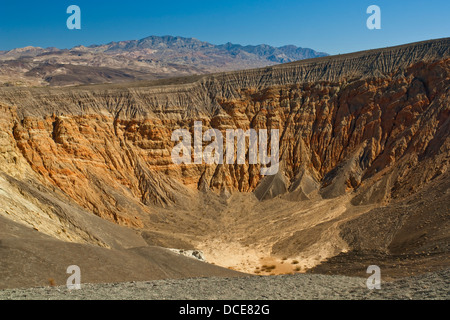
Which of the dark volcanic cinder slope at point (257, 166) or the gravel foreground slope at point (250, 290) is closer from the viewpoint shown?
the gravel foreground slope at point (250, 290)

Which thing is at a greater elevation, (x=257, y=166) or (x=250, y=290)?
(x=257, y=166)

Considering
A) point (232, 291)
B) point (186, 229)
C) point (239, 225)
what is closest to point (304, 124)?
point (239, 225)

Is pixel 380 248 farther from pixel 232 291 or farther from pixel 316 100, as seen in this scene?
pixel 316 100

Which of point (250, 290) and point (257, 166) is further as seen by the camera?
point (257, 166)

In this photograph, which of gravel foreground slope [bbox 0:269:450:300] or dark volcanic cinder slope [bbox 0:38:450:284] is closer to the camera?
gravel foreground slope [bbox 0:269:450:300]
